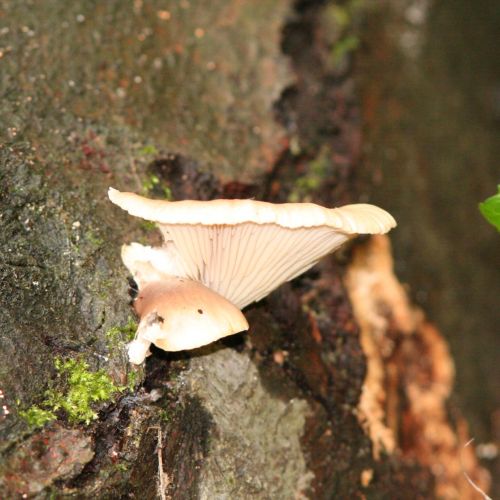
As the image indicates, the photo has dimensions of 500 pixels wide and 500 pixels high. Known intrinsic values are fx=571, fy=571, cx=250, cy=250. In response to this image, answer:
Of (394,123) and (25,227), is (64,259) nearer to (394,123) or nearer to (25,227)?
(25,227)

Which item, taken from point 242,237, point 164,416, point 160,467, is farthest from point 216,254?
point 160,467

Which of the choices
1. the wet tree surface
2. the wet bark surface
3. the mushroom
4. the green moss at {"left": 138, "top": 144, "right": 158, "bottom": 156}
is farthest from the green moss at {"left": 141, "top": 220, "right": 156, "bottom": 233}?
the wet bark surface

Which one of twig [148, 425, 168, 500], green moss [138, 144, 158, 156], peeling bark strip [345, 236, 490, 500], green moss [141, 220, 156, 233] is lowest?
peeling bark strip [345, 236, 490, 500]

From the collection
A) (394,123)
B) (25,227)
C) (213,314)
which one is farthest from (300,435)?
(394,123)

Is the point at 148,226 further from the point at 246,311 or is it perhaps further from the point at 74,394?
the point at 74,394

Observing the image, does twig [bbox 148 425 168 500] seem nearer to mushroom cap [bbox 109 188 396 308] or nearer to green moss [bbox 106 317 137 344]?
green moss [bbox 106 317 137 344]

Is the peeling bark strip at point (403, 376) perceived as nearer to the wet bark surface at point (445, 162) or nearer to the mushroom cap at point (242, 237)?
the wet bark surface at point (445, 162)
